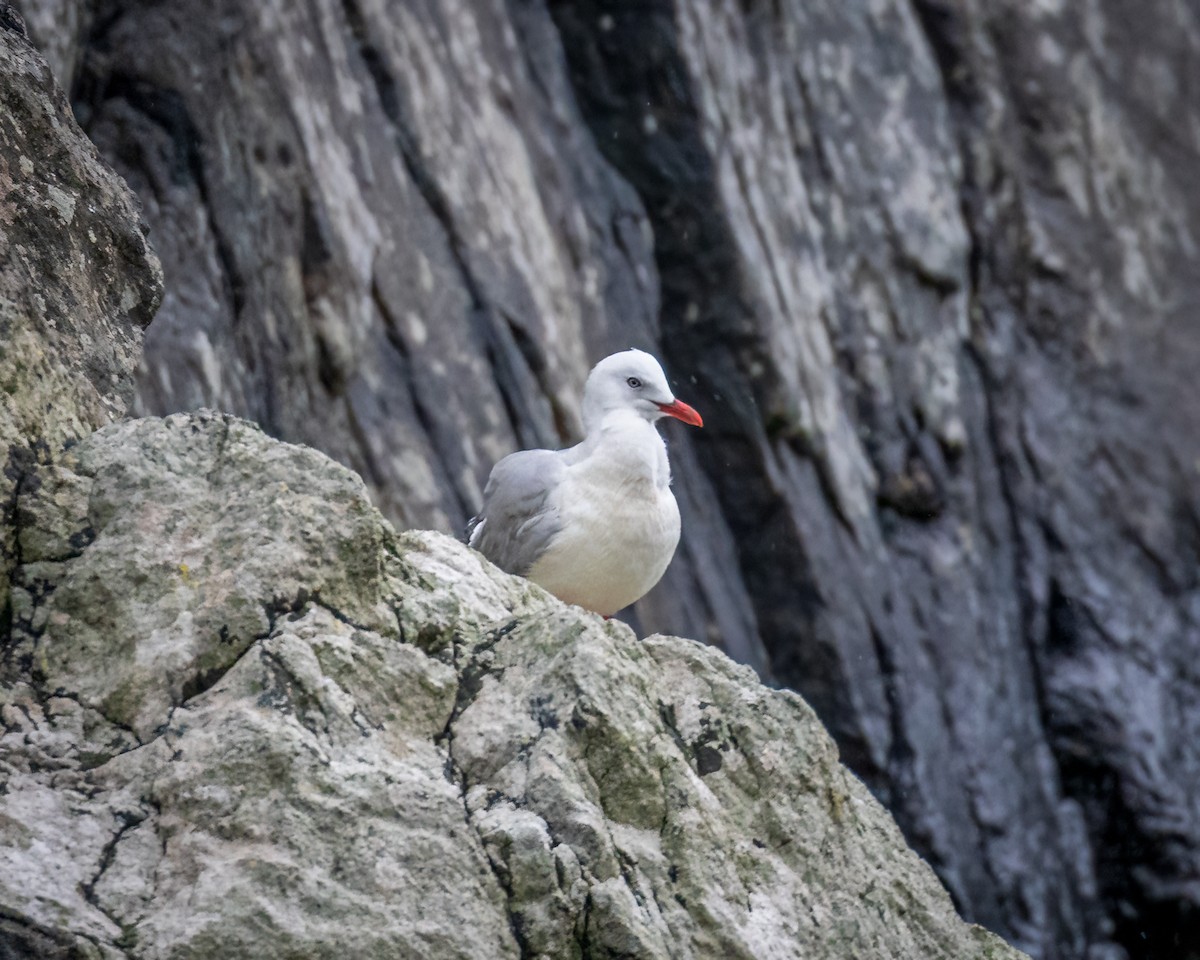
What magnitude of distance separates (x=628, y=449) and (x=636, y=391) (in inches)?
11.9

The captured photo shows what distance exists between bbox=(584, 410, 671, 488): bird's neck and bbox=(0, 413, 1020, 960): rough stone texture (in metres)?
1.62

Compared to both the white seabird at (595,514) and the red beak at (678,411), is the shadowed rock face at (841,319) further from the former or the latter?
the red beak at (678,411)

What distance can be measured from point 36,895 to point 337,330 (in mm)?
4268

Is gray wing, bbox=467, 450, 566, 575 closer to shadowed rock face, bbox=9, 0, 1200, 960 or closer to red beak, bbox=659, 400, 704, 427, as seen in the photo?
red beak, bbox=659, 400, 704, 427

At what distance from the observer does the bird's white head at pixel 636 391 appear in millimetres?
4840

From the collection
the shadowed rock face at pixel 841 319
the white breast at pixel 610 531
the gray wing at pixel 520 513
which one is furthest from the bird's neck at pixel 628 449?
the shadowed rock face at pixel 841 319

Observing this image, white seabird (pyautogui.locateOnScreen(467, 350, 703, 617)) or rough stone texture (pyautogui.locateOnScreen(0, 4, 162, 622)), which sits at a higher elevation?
rough stone texture (pyautogui.locateOnScreen(0, 4, 162, 622))

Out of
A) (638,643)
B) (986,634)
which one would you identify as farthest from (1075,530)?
(638,643)

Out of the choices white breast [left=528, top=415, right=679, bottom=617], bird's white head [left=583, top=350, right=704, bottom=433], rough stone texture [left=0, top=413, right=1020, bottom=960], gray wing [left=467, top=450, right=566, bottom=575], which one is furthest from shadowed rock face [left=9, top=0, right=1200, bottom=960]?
rough stone texture [left=0, top=413, right=1020, bottom=960]

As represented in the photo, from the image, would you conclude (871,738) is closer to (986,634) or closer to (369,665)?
(986,634)

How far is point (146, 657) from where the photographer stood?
249 cm

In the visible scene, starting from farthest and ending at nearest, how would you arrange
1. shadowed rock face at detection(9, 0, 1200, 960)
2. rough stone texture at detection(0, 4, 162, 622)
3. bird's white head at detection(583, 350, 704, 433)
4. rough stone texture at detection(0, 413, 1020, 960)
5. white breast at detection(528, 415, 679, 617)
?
1. shadowed rock face at detection(9, 0, 1200, 960)
2. bird's white head at detection(583, 350, 704, 433)
3. white breast at detection(528, 415, 679, 617)
4. rough stone texture at detection(0, 4, 162, 622)
5. rough stone texture at detection(0, 413, 1020, 960)

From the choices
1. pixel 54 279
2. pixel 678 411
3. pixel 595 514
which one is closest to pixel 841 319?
pixel 678 411

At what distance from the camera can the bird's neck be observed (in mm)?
4602
